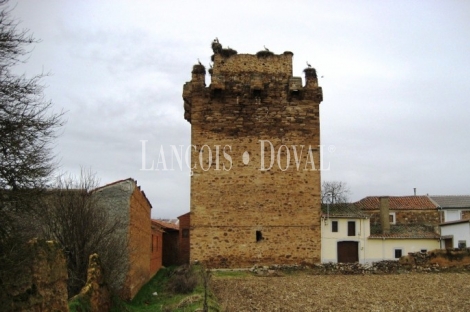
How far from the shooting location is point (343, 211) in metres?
33.9

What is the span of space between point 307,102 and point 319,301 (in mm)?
11239

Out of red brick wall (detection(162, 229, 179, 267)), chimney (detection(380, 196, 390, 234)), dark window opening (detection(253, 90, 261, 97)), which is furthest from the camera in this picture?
chimney (detection(380, 196, 390, 234))

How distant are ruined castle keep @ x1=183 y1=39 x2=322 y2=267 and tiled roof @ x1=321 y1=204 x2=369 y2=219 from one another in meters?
12.2

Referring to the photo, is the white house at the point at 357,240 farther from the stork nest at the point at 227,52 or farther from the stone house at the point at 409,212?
the stork nest at the point at 227,52

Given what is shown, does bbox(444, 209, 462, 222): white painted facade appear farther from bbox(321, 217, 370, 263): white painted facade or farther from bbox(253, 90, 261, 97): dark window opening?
bbox(253, 90, 261, 97): dark window opening

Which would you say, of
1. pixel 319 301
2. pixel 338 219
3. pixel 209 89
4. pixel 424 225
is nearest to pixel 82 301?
pixel 319 301

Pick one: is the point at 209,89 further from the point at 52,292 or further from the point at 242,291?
the point at 52,292

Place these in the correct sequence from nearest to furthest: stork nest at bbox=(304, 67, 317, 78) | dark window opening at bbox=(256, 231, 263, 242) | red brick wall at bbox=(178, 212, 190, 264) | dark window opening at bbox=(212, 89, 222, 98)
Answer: dark window opening at bbox=(256, 231, 263, 242)
dark window opening at bbox=(212, 89, 222, 98)
stork nest at bbox=(304, 67, 317, 78)
red brick wall at bbox=(178, 212, 190, 264)

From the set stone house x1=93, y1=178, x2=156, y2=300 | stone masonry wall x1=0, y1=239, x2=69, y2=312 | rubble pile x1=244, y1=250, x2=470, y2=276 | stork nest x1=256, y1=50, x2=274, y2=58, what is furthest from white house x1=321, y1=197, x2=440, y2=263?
stone masonry wall x1=0, y1=239, x2=69, y2=312

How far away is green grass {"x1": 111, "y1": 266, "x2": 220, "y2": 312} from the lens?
36.3ft

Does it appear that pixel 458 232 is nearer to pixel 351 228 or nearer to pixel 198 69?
pixel 351 228

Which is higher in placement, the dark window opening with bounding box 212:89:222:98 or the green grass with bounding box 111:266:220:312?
the dark window opening with bounding box 212:89:222:98

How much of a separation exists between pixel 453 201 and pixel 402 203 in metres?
5.65

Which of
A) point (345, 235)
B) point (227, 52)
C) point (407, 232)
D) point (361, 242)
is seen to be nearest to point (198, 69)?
point (227, 52)
